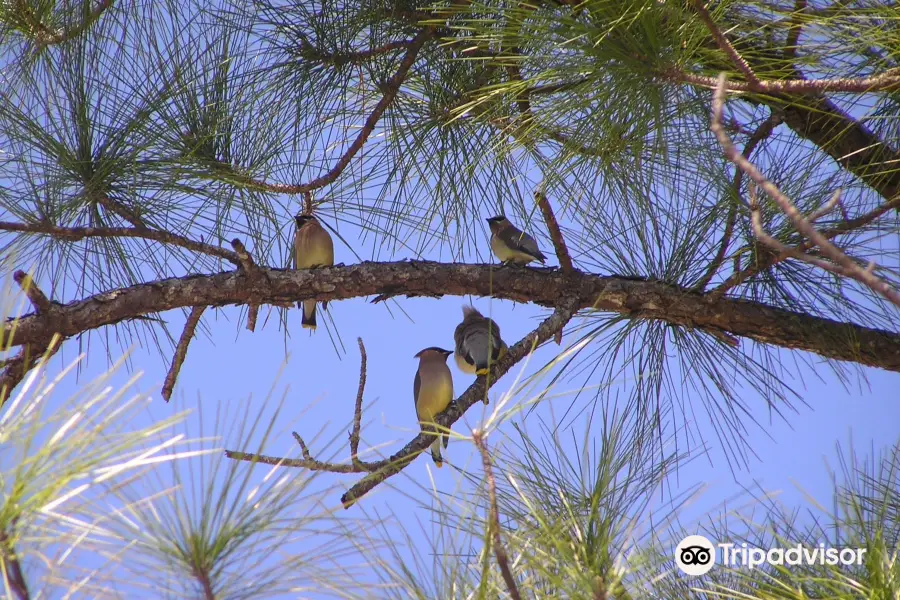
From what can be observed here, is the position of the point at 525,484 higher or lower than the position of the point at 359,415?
lower

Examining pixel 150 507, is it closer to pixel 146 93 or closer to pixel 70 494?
pixel 70 494

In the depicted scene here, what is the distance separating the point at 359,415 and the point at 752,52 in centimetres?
112

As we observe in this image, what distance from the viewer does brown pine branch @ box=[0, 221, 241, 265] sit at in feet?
7.50

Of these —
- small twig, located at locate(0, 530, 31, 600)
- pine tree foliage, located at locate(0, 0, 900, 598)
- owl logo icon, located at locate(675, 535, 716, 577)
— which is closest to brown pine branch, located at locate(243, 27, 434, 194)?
A: pine tree foliage, located at locate(0, 0, 900, 598)

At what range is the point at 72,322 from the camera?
7.39 feet

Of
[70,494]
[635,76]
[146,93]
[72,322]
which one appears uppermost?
[146,93]

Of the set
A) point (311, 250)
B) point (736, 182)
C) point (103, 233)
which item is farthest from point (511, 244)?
point (103, 233)

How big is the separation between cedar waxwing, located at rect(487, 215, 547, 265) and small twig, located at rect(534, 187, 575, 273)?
3.11 ft

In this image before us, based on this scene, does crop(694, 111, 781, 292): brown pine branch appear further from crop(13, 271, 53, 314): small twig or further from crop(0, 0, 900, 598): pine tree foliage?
crop(13, 271, 53, 314): small twig

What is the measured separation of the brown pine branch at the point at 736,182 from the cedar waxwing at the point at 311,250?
140cm

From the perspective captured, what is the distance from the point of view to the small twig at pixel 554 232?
2297mm

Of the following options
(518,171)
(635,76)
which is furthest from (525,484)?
(518,171)

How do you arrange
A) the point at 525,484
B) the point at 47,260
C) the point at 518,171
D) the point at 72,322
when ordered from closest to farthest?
1. the point at 525,484
2. the point at 72,322
3. the point at 47,260
4. the point at 518,171

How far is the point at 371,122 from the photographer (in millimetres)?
2406
